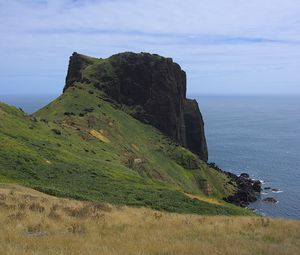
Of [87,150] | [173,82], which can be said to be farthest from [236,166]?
[87,150]

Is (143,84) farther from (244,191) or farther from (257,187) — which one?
(244,191)

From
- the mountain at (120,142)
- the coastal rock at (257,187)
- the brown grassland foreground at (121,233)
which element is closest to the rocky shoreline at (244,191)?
the coastal rock at (257,187)

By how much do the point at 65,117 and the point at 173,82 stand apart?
64953 millimetres

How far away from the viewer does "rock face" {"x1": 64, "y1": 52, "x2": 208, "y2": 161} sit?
5989 inches

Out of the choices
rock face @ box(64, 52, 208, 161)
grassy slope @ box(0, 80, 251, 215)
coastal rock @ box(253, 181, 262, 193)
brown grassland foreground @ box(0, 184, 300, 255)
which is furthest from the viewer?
rock face @ box(64, 52, 208, 161)

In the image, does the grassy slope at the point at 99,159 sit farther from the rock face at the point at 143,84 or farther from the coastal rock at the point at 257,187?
the coastal rock at the point at 257,187

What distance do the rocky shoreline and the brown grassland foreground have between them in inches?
3715

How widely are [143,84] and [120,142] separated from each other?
174 feet

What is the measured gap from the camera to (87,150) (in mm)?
→ 77312

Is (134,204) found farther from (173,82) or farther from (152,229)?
(173,82)

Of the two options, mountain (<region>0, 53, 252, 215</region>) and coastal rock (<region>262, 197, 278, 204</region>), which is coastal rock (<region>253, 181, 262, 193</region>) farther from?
coastal rock (<region>262, 197, 278, 204</region>)

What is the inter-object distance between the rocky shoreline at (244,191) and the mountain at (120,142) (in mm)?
2435

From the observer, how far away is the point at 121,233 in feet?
58.6

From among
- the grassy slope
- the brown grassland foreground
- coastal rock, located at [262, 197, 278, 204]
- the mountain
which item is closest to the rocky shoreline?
the mountain
